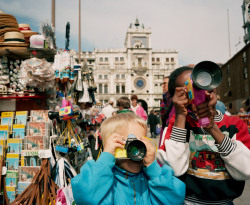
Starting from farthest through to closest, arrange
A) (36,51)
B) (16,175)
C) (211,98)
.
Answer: (36,51), (16,175), (211,98)

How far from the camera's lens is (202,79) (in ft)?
3.31

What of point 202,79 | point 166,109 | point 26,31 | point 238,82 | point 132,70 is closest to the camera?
point 202,79

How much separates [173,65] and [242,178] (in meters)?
47.0

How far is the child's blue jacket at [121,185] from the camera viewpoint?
41.6 inches

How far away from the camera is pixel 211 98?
40.4 inches

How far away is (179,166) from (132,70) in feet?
140

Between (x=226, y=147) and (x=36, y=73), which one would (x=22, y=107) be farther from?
(x=226, y=147)

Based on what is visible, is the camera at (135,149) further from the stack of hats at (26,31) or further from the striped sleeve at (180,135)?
the stack of hats at (26,31)

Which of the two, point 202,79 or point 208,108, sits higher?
point 202,79

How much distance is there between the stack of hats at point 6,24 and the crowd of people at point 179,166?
300 cm

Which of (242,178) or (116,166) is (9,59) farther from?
(242,178)

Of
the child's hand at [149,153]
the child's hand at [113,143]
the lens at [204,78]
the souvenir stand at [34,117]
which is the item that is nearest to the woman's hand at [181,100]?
the lens at [204,78]

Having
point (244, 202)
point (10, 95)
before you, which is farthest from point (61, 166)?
point (244, 202)

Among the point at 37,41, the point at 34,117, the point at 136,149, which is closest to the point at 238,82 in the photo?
the point at 37,41
